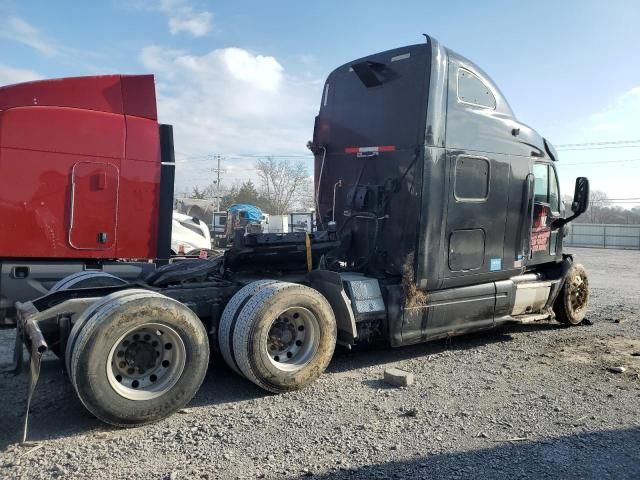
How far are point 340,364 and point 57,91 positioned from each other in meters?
5.17

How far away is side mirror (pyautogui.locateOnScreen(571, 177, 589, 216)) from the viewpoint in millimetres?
7758

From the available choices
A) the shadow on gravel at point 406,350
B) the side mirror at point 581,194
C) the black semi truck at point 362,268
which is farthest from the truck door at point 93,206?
the side mirror at point 581,194

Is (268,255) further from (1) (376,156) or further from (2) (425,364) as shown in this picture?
(2) (425,364)

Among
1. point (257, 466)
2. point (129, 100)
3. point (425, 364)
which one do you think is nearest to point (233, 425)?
point (257, 466)

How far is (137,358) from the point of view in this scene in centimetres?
433

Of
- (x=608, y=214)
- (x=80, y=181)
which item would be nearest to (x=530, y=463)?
(x=80, y=181)

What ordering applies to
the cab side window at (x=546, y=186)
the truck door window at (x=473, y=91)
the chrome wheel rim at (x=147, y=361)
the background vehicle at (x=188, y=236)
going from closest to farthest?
the chrome wheel rim at (x=147, y=361) < the truck door window at (x=473, y=91) < the cab side window at (x=546, y=186) < the background vehicle at (x=188, y=236)

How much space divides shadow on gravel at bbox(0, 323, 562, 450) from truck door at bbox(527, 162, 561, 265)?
1656mm

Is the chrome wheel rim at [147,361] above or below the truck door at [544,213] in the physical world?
below

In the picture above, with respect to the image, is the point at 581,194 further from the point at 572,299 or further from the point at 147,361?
the point at 147,361

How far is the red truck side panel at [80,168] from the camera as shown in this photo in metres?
6.77

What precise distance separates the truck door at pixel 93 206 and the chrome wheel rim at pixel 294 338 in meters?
3.38

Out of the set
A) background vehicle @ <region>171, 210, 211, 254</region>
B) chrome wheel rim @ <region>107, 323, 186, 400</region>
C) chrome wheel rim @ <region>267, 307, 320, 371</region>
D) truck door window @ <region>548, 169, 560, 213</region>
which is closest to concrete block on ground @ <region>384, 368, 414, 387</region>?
chrome wheel rim @ <region>267, 307, 320, 371</region>

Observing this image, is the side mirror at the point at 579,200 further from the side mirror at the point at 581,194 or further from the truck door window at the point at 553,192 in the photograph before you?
the truck door window at the point at 553,192
